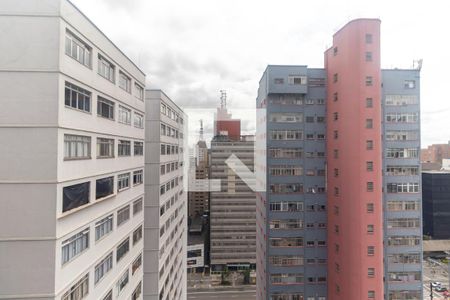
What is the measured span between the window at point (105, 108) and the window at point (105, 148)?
→ 1.67ft

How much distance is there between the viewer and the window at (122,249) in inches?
256

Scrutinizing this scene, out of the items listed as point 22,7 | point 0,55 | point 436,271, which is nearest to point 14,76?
point 0,55

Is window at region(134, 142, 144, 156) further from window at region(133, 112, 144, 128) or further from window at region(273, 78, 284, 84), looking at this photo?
window at region(273, 78, 284, 84)

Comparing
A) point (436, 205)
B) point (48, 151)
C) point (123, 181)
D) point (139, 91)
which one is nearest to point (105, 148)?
point (123, 181)

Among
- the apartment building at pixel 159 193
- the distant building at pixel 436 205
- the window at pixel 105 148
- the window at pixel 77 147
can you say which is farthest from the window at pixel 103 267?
the distant building at pixel 436 205

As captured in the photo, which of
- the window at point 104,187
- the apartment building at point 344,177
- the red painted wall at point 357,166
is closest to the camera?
the window at point 104,187

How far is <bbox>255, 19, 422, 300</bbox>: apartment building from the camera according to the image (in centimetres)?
1026

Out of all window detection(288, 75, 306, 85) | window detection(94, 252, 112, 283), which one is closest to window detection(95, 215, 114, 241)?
window detection(94, 252, 112, 283)

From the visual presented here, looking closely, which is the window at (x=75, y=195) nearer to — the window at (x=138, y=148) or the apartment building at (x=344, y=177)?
the window at (x=138, y=148)

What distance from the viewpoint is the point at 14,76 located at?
3.79m

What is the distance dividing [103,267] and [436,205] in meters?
29.4

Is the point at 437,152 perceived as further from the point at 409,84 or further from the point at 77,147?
the point at 77,147

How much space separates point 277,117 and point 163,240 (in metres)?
7.37

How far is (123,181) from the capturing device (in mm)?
6820
